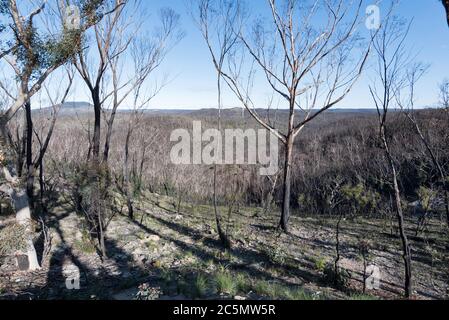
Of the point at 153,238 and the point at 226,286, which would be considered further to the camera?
the point at 153,238

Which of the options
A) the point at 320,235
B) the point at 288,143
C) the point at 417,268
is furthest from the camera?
the point at 320,235

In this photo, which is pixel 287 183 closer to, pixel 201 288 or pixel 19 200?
pixel 201 288

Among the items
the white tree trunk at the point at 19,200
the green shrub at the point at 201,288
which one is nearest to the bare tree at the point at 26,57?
the white tree trunk at the point at 19,200

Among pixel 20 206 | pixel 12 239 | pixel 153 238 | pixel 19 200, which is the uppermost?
pixel 19 200

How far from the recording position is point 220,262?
7.88 metres

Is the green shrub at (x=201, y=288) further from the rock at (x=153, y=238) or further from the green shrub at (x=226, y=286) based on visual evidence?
the rock at (x=153, y=238)

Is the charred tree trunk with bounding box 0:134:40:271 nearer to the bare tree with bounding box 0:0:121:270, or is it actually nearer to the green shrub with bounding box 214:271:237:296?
the bare tree with bounding box 0:0:121:270

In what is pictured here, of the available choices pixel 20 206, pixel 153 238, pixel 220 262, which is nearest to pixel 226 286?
pixel 220 262

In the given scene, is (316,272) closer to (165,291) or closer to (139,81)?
(165,291)

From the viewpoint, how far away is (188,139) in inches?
1626

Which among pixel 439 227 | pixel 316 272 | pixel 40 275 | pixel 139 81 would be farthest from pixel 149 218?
pixel 439 227

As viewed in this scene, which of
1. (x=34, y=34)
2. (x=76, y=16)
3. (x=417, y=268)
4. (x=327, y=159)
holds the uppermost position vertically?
(x=76, y=16)

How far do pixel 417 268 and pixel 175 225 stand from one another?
6.77m

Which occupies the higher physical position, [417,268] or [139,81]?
[139,81]
